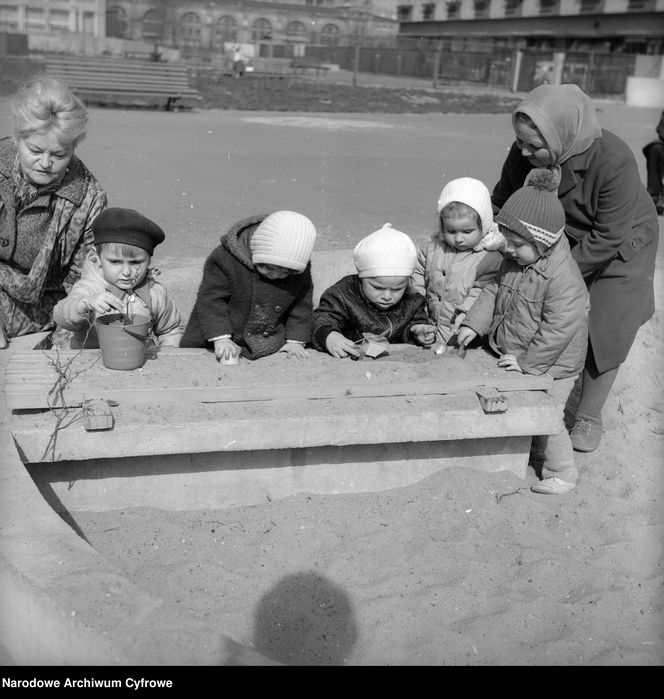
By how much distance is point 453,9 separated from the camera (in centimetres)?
6000

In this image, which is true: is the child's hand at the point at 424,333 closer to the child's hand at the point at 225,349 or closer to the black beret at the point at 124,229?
the child's hand at the point at 225,349

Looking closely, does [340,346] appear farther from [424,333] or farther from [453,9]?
[453,9]

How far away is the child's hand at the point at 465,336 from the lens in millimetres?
4008

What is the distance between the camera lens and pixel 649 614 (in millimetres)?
3053

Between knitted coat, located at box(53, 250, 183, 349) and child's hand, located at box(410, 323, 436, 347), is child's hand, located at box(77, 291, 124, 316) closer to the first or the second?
knitted coat, located at box(53, 250, 183, 349)

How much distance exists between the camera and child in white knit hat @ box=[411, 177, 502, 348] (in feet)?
13.8

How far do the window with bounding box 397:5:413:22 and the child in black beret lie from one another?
68.1m

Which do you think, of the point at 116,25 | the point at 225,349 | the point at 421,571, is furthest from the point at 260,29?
the point at 421,571

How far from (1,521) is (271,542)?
3.47 feet

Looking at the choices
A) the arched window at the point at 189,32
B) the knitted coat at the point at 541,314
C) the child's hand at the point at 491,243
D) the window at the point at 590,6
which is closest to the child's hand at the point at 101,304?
the knitted coat at the point at 541,314

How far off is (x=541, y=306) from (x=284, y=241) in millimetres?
1224

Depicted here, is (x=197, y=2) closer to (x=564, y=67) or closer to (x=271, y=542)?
(x=564, y=67)
